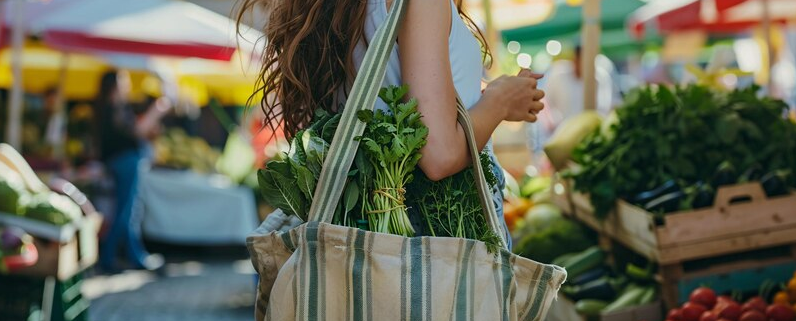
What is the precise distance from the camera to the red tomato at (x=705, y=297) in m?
3.75

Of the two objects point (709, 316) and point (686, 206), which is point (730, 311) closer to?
point (709, 316)

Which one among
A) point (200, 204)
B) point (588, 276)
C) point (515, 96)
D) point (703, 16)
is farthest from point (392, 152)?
point (200, 204)

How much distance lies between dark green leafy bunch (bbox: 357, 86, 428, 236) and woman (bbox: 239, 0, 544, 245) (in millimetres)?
34

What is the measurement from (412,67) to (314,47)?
302 millimetres

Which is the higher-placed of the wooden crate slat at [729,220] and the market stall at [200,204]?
Result: the wooden crate slat at [729,220]

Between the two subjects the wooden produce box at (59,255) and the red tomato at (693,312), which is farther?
the wooden produce box at (59,255)

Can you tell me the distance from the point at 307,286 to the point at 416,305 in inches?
8.8

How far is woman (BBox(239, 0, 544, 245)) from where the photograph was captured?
2047 mm

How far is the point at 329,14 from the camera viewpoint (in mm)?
2248

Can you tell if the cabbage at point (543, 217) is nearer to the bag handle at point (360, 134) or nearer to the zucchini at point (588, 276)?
the zucchini at point (588, 276)

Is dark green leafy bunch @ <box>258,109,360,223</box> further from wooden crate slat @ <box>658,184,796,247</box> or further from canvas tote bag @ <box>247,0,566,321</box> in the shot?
wooden crate slat @ <box>658,184,796,247</box>

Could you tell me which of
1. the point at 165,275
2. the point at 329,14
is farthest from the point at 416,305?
the point at 165,275

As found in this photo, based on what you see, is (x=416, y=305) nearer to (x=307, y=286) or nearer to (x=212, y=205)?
(x=307, y=286)

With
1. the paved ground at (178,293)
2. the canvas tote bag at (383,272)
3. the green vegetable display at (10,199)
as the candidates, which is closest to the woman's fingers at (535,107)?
the canvas tote bag at (383,272)
